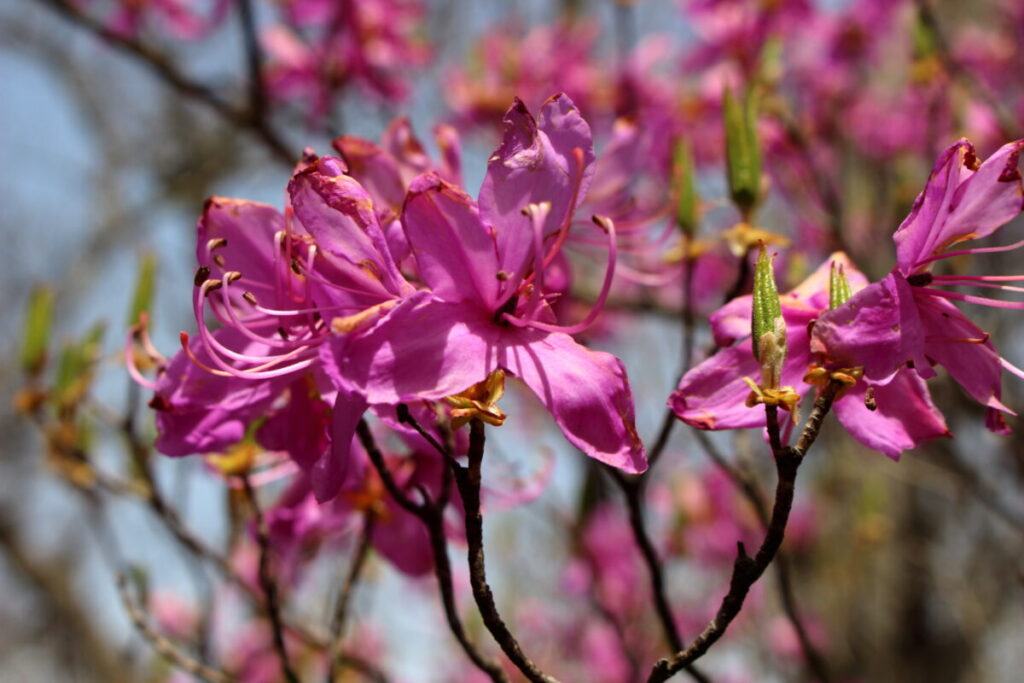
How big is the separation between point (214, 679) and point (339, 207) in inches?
30.2

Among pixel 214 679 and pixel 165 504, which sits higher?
pixel 165 504

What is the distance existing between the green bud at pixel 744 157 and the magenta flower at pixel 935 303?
0.43 m

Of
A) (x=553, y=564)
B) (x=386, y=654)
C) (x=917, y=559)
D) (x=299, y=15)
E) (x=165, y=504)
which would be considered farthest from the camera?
(x=553, y=564)

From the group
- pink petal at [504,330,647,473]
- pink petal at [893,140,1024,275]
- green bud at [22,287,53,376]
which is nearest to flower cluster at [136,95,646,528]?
pink petal at [504,330,647,473]

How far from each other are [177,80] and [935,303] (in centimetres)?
214

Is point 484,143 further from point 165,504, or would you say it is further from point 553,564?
point 553,564

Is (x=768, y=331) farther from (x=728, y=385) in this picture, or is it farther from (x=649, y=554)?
(x=649, y=554)

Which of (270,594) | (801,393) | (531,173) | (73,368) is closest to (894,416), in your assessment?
(801,393)

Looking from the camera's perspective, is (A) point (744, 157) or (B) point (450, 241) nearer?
(B) point (450, 241)

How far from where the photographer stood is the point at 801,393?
0.88 metres

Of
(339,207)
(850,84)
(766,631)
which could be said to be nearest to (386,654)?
(766,631)

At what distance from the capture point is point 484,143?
3.24 meters

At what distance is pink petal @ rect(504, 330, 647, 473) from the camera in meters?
0.84

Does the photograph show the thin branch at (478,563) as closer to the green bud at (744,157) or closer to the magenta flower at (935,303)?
the magenta flower at (935,303)
